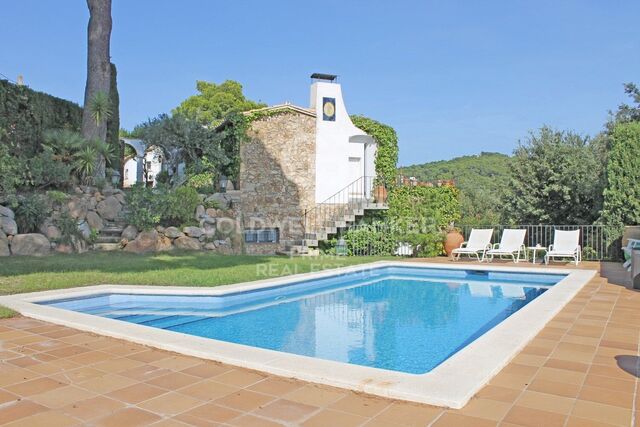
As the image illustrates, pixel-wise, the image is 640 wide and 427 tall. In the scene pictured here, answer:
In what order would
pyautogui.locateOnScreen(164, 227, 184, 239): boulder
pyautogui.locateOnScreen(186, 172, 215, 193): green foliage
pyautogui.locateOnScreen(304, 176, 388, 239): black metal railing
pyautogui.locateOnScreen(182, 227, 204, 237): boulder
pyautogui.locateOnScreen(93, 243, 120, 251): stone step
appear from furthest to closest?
pyautogui.locateOnScreen(304, 176, 388, 239): black metal railing
pyautogui.locateOnScreen(186, 172, 215, 193): green foliage
pyautogui.locateOnScreen(182, 227, 204, 237): boulder
pyautogui.locateOnScreen(164, 227, 184, 239): boulder
pyautogui.locateOnScreen(93, 243, 120, 251): stone step

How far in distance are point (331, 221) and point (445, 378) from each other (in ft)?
39.9

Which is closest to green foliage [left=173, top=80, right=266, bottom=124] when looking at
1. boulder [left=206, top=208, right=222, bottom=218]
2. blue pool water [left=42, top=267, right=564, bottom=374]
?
boulder [left=206, top=208, right=222, bottom=218]

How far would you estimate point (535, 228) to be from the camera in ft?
48.0

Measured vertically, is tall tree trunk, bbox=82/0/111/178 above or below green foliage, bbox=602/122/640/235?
above

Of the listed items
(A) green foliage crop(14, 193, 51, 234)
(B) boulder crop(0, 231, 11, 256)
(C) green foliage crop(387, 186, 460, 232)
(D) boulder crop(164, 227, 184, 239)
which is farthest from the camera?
(C) green foliage crop(387, 186, 460, 232)

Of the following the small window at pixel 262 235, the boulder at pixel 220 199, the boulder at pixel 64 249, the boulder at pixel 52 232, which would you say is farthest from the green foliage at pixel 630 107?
the boulder at pixel 52 232

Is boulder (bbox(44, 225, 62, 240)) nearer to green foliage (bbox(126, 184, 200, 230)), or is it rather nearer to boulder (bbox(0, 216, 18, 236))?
boulder (bbox(0, 216, 18, 236))

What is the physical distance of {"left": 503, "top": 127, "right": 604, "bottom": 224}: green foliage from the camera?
14203 mm

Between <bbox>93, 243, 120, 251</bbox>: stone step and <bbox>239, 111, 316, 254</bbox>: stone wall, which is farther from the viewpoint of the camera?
<bbox>239, 111, 316, 254</bbox>: stone wall

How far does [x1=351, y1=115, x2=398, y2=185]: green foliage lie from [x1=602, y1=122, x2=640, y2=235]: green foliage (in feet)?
22.7

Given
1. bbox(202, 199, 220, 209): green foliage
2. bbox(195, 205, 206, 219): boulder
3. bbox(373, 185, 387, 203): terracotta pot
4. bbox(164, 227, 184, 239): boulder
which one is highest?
bbox(373, 185, 387, 203): terracotta pot

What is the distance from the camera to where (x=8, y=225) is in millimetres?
10445

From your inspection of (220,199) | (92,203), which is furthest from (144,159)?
(92,203)

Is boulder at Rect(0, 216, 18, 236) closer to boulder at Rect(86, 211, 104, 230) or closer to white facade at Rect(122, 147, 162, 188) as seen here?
boulder at Rect(86, 211, 104, 230)
